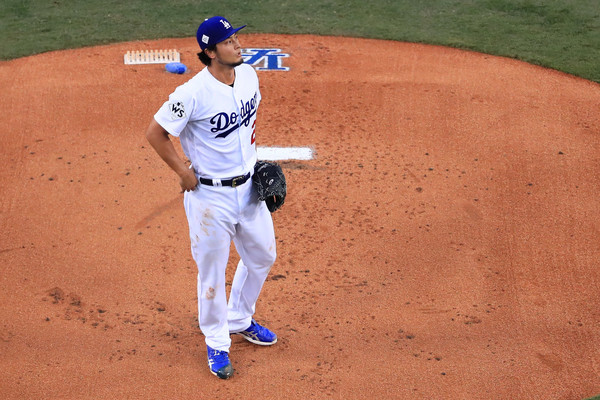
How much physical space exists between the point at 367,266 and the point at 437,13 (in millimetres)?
6883

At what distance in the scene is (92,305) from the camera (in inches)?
224

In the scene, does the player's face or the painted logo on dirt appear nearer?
the player's face

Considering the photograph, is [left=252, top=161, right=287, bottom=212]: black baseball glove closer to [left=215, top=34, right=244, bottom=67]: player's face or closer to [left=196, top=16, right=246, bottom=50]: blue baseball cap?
[left=215, top=34, right=244, bottom=67]: player's face

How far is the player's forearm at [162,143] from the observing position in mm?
4391

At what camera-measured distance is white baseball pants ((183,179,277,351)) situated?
4.57 metres

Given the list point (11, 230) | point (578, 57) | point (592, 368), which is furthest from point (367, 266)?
point (578, 57)

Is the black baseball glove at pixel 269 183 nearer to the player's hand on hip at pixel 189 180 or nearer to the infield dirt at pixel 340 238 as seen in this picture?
the player's hand on hip at pixel 189 180

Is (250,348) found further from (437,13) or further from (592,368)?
(437,13)

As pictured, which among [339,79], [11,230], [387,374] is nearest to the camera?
[387,374]

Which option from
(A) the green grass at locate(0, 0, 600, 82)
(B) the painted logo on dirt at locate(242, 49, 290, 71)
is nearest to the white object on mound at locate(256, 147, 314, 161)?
(B) the painted logo on dirt at locate(242, 49, 290, 71)

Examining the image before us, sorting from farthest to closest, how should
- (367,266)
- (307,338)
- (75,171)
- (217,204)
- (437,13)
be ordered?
(437,13)
(75,171)
(367,266)
(307,338)
(217,204)

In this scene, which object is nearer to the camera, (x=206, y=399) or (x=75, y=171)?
(x=206, y=399)

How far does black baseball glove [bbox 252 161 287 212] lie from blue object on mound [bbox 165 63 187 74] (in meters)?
5.07

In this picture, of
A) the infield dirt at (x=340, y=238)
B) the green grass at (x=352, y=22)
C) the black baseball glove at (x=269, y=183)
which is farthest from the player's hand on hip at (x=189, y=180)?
the green grass at (x=352, y=22)
